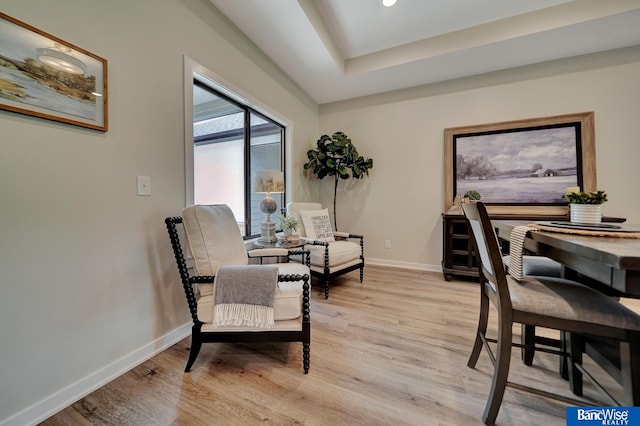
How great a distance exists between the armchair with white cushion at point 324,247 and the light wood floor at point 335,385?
73 cm

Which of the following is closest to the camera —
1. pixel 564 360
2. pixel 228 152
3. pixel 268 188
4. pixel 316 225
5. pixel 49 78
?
pixel 49 78

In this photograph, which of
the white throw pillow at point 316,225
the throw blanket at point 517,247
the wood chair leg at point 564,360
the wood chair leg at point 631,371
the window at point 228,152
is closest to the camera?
the wood chair leg at point 631,371

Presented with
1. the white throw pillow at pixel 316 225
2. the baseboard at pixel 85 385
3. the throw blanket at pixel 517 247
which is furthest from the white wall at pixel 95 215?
the throw blanket at pixel 517 247

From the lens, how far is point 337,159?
3.73 metres

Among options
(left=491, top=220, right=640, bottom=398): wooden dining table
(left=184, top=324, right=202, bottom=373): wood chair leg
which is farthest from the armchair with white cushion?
(left=491, top=220, right=640, bottom=398): wooden dining table

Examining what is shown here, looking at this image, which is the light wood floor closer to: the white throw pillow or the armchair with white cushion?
the armchair with white cushion

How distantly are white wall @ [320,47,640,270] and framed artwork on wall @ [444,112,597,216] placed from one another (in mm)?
106

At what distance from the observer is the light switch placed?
5.14 ft

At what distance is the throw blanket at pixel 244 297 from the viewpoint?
1380 mm

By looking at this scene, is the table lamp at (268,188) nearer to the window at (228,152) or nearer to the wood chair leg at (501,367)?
the window at (228,152)

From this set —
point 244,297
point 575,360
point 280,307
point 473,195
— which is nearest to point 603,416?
point 575,360

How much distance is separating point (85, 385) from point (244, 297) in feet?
3.10

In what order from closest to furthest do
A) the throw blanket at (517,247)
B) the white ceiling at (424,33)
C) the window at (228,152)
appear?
the throw blanket at (517,247)
the white ceiling at (424,33)
the window at (228,152)

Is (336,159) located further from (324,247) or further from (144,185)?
(144,185)
